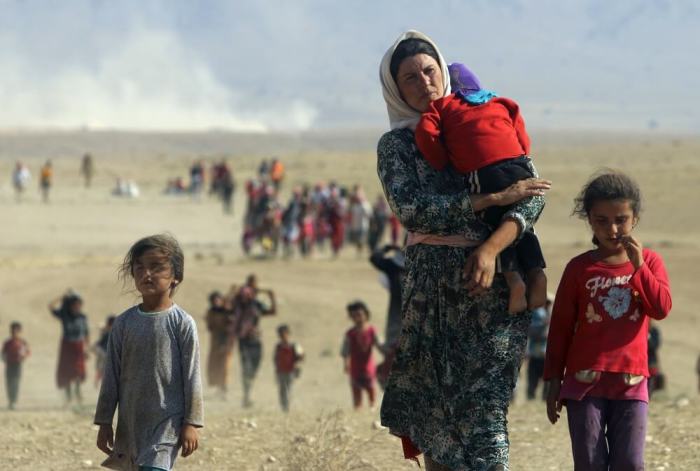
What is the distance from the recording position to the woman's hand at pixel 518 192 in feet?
15.7

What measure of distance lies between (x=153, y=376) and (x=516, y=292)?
52.3 inches

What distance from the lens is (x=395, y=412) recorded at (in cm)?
506

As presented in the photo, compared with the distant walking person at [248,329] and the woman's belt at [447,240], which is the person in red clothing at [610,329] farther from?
the distant walking person at [248,329]

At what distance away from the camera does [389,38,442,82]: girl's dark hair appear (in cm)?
493

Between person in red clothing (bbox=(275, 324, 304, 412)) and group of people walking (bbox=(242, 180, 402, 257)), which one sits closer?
person in red clothing (bbox=(275, 324, 304, 412))

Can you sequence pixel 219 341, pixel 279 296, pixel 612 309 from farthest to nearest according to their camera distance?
pixel 279 296 < pixel 219 341 < pixel 612 309

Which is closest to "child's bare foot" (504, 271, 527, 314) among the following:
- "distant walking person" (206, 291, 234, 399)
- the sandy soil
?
the sandy soil

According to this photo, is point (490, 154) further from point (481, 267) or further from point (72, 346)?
point (72, 346)

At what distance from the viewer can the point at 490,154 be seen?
483 centimetres

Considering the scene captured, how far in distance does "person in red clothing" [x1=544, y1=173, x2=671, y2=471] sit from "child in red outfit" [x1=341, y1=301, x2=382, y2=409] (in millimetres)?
6665

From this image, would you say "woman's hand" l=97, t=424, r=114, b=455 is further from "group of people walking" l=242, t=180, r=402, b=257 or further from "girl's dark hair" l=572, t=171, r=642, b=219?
"group of people walking" l=242, t=180, r=402, b=257

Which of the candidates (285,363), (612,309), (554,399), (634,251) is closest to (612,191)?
(634,251)

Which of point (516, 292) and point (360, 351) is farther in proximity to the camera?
point (360, 351)

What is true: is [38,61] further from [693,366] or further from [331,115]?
[693,366]
